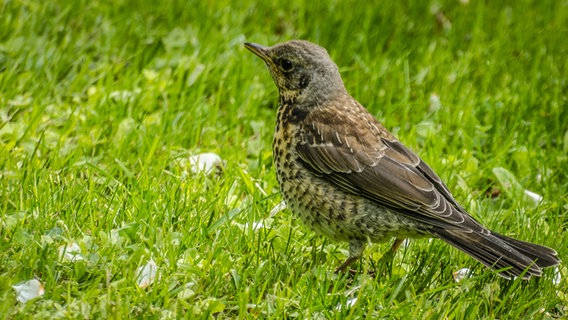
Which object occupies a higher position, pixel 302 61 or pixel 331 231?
pixel 302 61

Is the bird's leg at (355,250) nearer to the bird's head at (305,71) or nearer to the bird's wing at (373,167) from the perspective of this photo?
the bird's wing at (373,167)

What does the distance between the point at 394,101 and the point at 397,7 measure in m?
1.61

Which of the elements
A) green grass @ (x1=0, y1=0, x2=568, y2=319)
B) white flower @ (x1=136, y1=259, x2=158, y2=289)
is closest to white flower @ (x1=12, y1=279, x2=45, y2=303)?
green grass @ (x1=0, y1=0, x2=568, y2=319)

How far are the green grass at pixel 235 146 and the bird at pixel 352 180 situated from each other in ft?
0.66

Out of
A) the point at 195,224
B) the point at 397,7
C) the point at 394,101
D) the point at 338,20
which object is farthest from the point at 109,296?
the point at 397,7

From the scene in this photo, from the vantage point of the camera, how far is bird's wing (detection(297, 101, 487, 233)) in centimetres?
450

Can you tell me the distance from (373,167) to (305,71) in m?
0.74

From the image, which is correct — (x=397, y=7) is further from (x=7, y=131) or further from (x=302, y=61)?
(x=7, y=131)

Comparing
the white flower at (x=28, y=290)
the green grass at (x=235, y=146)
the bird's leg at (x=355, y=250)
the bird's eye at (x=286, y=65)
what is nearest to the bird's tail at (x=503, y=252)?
the green grass at (x=235, y=146)

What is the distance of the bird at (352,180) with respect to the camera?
4434mm

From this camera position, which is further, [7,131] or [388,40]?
[388,40]

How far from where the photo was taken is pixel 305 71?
199 inches

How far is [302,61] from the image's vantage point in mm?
5047

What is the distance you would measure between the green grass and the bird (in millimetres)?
203
